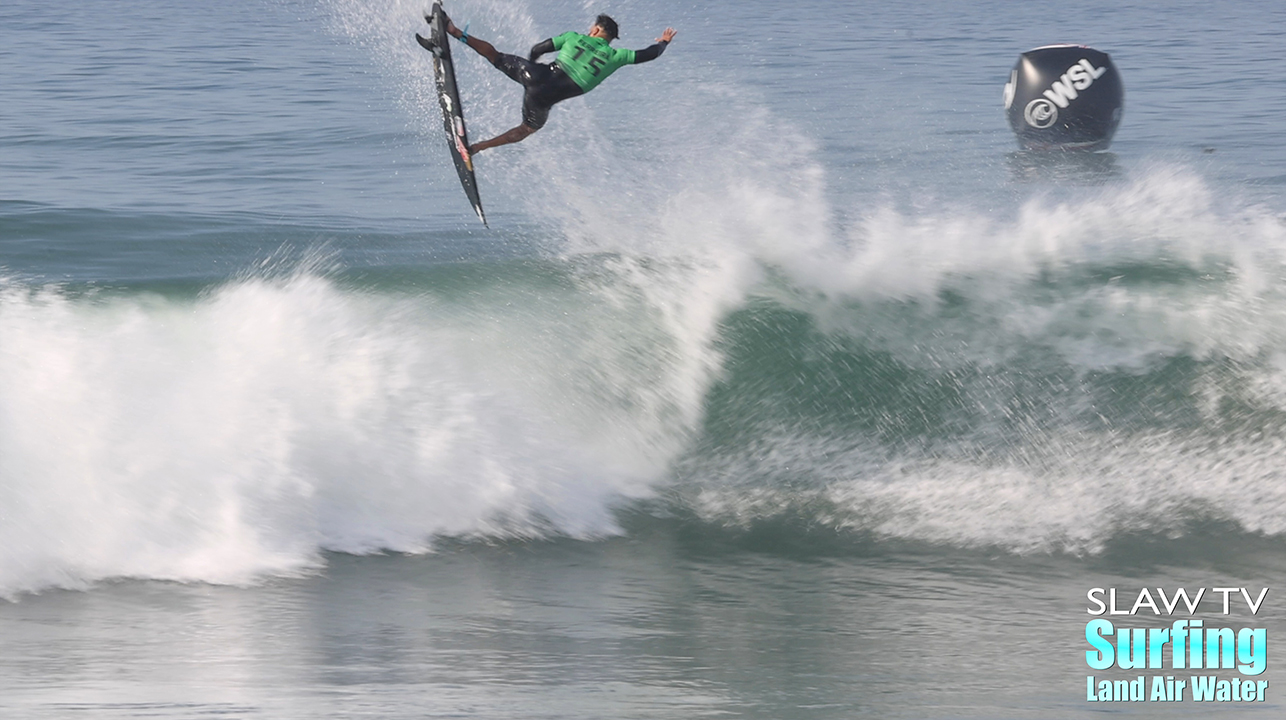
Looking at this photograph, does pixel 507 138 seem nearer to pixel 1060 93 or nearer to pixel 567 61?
pixel 567 61

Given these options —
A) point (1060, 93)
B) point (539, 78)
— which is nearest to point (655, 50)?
point (539, 78)

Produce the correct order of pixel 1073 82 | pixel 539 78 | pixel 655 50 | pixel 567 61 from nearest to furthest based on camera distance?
pixel 655 50 < pixel 567 61 < pixel 539 78 < pixel 1073 82

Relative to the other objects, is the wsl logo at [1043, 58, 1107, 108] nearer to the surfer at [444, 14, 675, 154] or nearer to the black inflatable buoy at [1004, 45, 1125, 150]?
the black inflatable buoy at [1004, 45, 1125, 150]

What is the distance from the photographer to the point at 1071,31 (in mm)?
33562

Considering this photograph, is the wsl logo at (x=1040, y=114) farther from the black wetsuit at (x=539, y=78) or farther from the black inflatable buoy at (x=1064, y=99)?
the black wetsuit at (x=539, y=78)

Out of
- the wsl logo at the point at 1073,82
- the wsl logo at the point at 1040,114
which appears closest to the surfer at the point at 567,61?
the wsl logo at the point at 1073,82

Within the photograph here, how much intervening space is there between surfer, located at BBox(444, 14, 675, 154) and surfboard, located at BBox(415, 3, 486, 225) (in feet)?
0.30

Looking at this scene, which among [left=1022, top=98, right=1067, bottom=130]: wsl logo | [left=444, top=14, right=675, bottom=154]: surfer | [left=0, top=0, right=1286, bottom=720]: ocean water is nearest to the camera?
[left=0, top=0, right=1286, bottom=720]: ocean water

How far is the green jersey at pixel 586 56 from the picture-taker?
761 cm

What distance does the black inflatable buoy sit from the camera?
1526 centimetres

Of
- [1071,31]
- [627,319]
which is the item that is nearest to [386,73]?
[627,319]

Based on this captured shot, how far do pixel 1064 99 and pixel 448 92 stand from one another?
9966 millimetres

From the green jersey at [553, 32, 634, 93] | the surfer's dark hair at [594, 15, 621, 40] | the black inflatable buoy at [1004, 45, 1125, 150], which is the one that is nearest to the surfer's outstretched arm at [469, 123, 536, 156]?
the green jersey at [553, 32, 634, 93]

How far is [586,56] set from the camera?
764 centimetres
